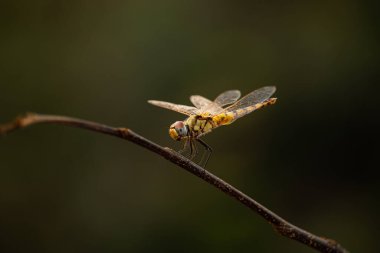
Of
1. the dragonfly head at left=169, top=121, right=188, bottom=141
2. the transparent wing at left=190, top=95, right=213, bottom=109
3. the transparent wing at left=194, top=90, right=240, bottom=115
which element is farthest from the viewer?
the transparent wing at left=190, top=95, right=213, bottom=109

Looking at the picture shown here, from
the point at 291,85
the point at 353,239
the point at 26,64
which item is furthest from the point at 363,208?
the point at 26,64

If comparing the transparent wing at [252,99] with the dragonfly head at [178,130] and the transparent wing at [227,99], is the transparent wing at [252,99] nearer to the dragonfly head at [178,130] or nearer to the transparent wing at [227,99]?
the transparent wing at [227,99]

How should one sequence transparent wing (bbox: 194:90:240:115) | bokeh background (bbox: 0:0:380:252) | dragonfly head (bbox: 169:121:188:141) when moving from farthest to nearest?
bokeh background (bbox: 0:0:380:252) < transparent wing (bbox: 194:90:240:115) < dragonfly head (bbox: 169:121:188:141)

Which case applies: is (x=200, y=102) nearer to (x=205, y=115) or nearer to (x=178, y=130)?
(x=205, y=115)

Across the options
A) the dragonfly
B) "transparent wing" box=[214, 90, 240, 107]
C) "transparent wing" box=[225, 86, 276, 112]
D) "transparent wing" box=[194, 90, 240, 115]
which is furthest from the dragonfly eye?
"transparent wing" box=[214, 90, 240, 107]

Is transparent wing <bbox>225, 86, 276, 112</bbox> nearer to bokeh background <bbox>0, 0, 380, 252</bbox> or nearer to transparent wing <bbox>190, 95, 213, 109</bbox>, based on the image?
transparent wing <bbox>190, 95, 213, 109</bbox>

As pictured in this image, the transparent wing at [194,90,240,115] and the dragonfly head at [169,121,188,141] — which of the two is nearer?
the dragonfly head at [169,121,188,141]

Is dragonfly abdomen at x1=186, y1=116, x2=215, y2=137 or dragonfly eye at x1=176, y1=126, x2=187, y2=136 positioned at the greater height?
dragonfly abdomen at x1=186, y1=116, x2=215, y2=137

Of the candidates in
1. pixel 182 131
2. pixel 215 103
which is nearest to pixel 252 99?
pixel 215 103

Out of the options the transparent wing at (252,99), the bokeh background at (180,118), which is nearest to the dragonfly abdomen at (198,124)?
the transparent wing at (252,99)
